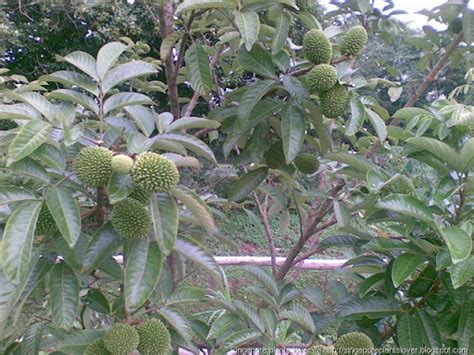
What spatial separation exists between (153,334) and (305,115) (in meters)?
0.66

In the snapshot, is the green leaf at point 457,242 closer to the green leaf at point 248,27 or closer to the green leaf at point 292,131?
the green leaf at point 292,131

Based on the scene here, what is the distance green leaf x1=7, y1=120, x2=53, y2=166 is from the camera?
79 cm

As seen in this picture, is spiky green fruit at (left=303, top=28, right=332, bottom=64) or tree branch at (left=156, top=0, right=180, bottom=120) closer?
spiky green fruit at (left=303, top=28, right=332, bottom=64)

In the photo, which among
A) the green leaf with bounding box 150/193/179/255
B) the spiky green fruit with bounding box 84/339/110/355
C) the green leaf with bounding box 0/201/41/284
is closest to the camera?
the green leaf with bounding box 0/201/41/284

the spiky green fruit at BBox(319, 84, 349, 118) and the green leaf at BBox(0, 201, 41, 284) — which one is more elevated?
the spiky green fruit at BBox(319, 84, 349, 118)

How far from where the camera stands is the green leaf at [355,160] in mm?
1199

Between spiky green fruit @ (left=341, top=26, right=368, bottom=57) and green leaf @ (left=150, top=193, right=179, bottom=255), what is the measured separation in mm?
636

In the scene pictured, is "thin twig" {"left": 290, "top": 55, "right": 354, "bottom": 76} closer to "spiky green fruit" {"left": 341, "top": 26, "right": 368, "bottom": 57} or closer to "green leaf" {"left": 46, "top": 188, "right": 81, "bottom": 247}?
"spiky green fruit" {"left": 341, "top": 26, "right": 368, "bottom": 57}

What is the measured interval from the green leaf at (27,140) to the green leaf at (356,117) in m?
0.70

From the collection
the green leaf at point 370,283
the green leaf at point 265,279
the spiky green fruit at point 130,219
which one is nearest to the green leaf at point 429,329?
the green leaf at point 370,283

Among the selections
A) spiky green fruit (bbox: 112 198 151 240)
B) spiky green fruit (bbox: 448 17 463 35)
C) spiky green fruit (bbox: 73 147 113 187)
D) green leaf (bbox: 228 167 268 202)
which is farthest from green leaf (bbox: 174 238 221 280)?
spiky green fruit (bbox: 448 17 463 35)

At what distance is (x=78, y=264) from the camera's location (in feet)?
3.09

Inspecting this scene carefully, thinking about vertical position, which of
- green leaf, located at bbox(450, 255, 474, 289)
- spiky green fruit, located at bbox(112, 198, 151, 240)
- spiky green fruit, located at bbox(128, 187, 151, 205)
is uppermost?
spiky green fruit, located at bbox(128, 187, 151, 205)

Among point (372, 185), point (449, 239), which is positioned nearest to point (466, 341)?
point (449, 239)
